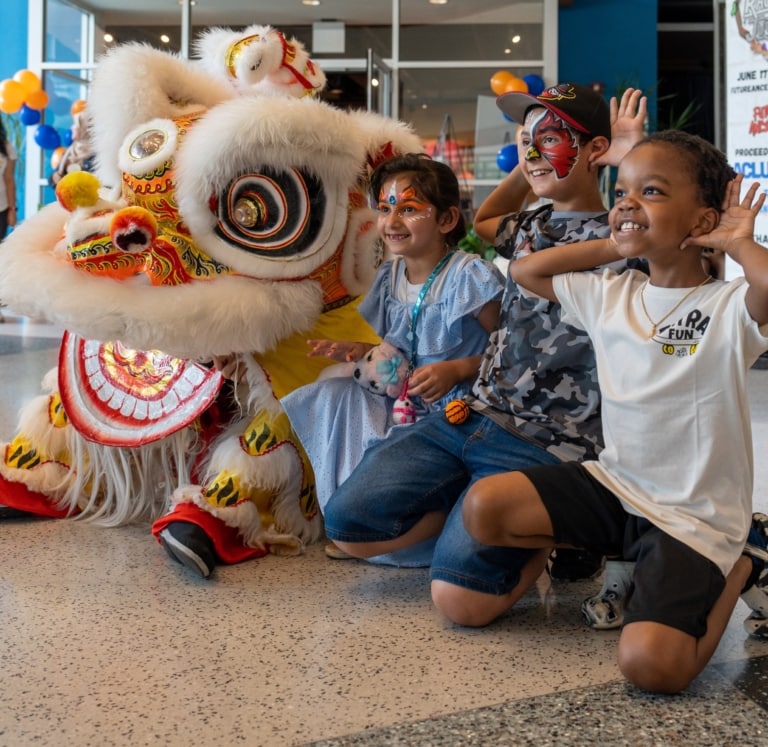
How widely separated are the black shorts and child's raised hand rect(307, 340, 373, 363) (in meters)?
0.52

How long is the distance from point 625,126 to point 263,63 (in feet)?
2.68

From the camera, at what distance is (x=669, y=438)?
1443mm

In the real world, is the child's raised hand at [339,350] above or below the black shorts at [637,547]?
above

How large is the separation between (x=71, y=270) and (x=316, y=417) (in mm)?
554

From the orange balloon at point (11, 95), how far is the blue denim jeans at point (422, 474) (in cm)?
694

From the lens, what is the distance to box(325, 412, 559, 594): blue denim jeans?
171cm

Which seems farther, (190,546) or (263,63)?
(263,63)

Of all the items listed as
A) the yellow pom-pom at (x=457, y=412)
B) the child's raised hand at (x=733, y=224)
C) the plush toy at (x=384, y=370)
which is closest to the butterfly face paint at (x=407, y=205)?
the plush toy at (x=384, y=370)

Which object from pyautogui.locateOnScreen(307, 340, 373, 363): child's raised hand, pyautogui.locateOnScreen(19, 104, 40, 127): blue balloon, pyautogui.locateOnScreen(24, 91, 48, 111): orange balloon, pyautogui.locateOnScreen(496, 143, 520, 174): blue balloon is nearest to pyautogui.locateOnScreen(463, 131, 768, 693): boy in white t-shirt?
pyautogui.locateOnScreen(307, 340, 373, 363): child's raised hand

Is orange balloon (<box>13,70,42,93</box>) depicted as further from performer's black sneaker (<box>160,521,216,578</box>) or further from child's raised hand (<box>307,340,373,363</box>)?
performer's black sneaker (<box>160,521,216,578</box>)

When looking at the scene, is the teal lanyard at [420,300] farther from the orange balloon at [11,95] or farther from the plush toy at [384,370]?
the orange balloon at [11,95]

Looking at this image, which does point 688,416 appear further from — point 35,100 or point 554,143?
point 35,100

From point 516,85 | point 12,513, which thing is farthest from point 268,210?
point 516,85

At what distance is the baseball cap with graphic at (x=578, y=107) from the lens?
1.69 meters
